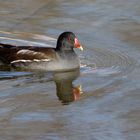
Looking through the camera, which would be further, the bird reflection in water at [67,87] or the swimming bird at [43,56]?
the swimming bird at [43,56]

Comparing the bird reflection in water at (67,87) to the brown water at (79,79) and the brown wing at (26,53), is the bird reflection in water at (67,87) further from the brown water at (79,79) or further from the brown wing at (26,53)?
the brown wing at (26,53)

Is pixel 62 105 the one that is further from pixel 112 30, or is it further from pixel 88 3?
pixel 88 3

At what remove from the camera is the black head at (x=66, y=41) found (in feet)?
46.2

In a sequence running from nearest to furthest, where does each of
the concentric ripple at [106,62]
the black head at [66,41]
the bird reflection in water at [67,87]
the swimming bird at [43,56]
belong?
the bird reflection in water at [67,87] < the concentric ripple at [106,62] < the swimming bird at [43,56] < the black head at [66,41]

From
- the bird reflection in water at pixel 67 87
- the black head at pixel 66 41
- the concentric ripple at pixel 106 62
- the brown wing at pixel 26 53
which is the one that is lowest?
the bird reflection in water at pixel 67 87

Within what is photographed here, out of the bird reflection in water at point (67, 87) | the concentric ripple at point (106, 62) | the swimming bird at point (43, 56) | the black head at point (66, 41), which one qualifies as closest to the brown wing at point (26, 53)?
the swimming bird at point (43, 56)

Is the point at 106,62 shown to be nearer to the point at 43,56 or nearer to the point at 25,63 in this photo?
the point at 43,56

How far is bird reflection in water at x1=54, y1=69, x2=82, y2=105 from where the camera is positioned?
12234 millimetres

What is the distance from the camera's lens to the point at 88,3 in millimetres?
17844

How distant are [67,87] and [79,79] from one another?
356mm

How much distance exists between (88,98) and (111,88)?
61cm

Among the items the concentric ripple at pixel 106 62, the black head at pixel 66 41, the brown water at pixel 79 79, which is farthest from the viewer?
the black head at pixel 66 41

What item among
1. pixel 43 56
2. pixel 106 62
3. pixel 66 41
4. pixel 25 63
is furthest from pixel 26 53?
pixel 106 62

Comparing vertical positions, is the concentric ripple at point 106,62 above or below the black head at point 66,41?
below
